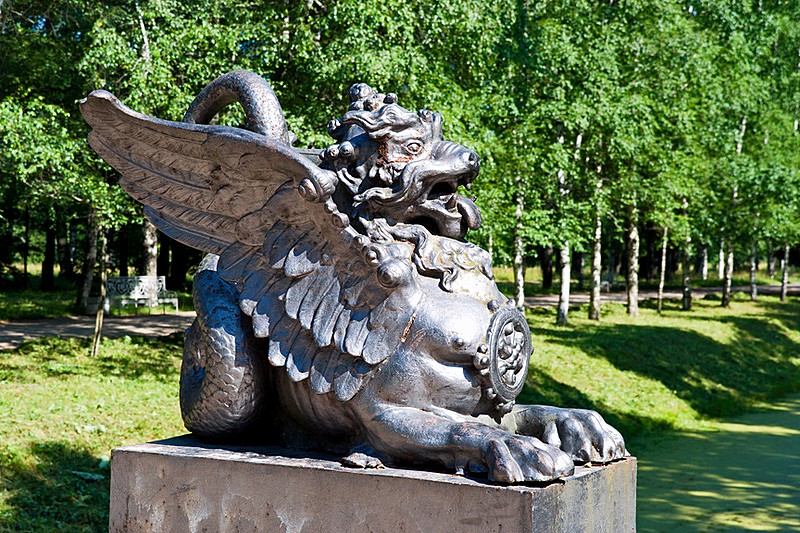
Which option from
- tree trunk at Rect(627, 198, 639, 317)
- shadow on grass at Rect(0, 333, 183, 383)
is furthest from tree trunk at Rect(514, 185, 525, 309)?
shadow on grass at Rect(0, 333, 183, 383)

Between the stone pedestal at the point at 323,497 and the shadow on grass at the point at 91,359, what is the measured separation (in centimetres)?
728

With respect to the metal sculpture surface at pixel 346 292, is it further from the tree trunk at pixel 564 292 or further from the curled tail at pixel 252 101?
the tree trunk at pixel 564 292

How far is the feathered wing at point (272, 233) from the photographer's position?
3.03m

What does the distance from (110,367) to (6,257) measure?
19072 mm

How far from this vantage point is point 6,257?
27.7 metres

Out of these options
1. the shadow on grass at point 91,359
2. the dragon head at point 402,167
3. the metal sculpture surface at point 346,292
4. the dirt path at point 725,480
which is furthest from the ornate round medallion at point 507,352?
the shadow on grass at point 91,359

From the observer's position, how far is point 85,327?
14.8 meters

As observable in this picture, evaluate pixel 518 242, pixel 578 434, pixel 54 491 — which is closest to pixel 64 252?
pixel 518 242

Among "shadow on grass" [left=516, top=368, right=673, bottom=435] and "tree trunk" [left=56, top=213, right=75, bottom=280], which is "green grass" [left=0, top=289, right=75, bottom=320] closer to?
"tree trunk" [left=56, top=213, right=75, bottom=280]

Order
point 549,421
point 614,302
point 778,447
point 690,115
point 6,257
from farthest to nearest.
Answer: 1. point 6,257
2. point 614,302
3. point 690,115
4. point 778,447
5. point 549,421

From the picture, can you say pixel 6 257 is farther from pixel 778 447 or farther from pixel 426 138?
pixel 426 138

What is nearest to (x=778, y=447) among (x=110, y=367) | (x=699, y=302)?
(x=110, y=367)

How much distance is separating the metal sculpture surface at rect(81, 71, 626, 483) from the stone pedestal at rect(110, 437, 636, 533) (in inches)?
4.2

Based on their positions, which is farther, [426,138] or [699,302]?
[699,302]
